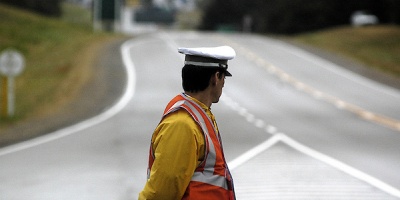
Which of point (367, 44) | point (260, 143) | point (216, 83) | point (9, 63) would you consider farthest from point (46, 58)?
point (216, 83)

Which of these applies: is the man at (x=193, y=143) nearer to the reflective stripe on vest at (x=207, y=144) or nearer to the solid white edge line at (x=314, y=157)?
the reflective stripe on vest at (x=207, y=144)

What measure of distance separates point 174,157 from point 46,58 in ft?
143

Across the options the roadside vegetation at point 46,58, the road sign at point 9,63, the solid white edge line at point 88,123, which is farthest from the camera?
the roadside vegetation at point 46,58

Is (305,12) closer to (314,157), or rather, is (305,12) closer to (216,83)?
(314,157)

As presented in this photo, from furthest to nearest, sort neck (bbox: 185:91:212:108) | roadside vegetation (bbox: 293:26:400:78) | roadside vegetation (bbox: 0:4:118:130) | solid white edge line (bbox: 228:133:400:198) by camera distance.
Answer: roadside vegetation (bbox: 293:26:400:78), roadside vegetation (bbox: 0:4:118:130), solid white edge line (bbox: 228:133:400:198), neck (bbox: 185:91:212:108)

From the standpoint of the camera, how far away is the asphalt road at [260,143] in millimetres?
12297

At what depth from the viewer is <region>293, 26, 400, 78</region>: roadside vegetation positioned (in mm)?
44219

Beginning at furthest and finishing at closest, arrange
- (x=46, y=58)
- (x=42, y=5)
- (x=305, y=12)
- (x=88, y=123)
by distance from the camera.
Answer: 1. (x=42, y=5)
2. (x=305, y=12)
3. (x=46, y=58)
4. (x=88, y=123)

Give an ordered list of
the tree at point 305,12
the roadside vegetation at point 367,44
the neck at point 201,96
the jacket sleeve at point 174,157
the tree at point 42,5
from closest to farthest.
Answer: the jacket sleeve at point 174,157, the neck at point 201,96, the roadside vegetation at point 367,44, the tree at point 305,12, the tree at point 42,5

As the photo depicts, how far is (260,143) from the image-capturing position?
1817 cm

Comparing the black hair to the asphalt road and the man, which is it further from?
the asphalt road

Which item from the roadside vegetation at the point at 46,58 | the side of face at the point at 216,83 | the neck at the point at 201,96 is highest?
the side of face at the point at 216,83

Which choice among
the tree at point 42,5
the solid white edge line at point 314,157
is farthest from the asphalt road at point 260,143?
the tree at point 42,5

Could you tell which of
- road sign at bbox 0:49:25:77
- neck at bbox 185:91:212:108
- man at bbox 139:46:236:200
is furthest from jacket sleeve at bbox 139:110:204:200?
road sign at bbox 0:49:25:77
